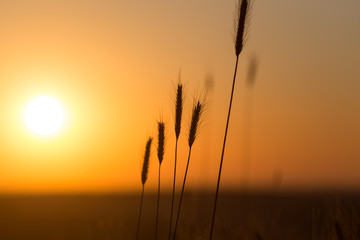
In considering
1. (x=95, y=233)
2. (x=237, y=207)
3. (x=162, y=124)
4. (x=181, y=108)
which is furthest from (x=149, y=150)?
(x=237, y=207)

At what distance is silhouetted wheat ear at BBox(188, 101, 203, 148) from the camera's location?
3984 millimetres

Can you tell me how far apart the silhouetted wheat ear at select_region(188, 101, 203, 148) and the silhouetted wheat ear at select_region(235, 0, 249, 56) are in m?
0.45

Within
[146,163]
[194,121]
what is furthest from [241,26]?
[146,163]

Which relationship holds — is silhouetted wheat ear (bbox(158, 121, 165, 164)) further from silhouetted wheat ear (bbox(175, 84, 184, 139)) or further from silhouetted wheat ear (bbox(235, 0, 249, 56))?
silhouetted wheat ear (bbox(235, 0, 249, 56))

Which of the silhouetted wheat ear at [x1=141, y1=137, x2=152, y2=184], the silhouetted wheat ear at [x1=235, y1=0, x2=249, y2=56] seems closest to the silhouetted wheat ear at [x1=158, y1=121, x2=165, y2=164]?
the silhouetted wheat ear at [x1=141, y1=137, x2=152, y2=184]

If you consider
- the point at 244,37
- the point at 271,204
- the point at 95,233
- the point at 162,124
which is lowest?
the point at 95,233

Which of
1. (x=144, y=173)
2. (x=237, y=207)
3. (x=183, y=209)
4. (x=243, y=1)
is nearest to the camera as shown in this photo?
(x=243, y=1)

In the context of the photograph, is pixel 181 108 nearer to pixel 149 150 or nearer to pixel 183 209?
pixel 149 150

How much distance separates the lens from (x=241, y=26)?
4012mm

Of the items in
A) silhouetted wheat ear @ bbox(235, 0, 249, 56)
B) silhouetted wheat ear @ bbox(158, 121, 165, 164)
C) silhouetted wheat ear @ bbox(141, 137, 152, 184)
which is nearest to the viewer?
silhouetted wheat ear @ bbox(235, 0, 249, 56)

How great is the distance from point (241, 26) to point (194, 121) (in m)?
0.62

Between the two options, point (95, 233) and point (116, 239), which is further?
point (95, 233)

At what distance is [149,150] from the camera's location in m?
4.67

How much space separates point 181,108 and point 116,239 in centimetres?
165
